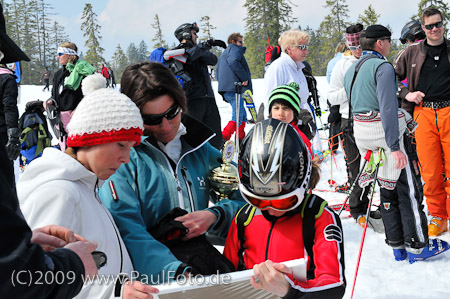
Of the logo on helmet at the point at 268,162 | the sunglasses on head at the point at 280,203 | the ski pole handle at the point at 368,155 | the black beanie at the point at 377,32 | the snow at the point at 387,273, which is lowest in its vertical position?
the snow at the point at 387,273

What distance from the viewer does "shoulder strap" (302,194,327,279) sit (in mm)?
1890

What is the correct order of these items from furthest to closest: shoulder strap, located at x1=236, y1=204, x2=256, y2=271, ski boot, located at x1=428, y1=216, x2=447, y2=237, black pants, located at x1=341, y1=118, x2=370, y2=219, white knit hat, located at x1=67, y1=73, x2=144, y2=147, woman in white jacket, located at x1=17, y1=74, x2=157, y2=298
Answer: black pants, located at x1=341, y1=118, x2=370, y2=219
ski boot, located at x1=428, y1=216, x2=447, y2=237
shoulder strap, located at x1=236, y1=204, x2=256, y2=271
white knit hat, located at x1=67, y1=73, x2=144, y2=147
woman in white jacket, located at x1=17, y1=74, x2=157, y2=298

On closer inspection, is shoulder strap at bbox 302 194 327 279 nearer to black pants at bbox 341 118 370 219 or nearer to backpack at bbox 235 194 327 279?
backpack at bbox 235 194 327 279

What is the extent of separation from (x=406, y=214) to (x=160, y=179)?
3.35m

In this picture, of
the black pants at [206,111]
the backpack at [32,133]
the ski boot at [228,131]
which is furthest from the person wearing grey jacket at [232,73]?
the backpack at [32,133]

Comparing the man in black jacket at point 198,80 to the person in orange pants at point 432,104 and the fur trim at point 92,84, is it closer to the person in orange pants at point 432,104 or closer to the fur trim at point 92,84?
the fur trim at point 92,84

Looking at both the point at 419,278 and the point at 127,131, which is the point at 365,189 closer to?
the point at 419,278

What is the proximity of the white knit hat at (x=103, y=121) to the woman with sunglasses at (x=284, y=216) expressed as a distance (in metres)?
0.55

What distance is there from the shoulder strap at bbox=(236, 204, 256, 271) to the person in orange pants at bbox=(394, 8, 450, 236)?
3.74 meters

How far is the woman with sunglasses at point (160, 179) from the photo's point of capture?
6.05 ft

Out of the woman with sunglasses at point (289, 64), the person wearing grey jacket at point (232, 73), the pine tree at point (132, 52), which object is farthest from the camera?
the pine tree at point (132, 52)

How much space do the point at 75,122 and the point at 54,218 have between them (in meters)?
0.45

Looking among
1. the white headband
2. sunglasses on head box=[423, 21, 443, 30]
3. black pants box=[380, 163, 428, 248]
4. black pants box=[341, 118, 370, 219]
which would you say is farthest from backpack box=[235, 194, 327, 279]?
the white headband

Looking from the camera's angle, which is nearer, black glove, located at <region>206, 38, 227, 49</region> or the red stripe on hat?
the red stripe on hat
